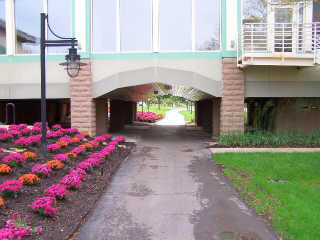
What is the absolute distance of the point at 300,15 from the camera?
13.5 metres

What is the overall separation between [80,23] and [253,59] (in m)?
7.52

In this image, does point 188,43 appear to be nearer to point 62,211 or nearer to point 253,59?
point 253,59

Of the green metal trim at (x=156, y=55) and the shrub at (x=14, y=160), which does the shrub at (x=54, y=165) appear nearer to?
the shrub at (x=14, y=160)

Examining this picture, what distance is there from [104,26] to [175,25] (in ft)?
10.4

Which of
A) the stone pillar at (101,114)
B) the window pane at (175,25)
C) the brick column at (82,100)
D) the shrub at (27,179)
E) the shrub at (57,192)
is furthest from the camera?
the stone pillar at (101,114)

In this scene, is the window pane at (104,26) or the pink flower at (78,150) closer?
the pink flower at (78,150)

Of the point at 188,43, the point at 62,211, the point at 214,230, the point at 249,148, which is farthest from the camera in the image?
the point at 188,43

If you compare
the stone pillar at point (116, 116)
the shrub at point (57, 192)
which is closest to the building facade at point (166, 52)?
the stone pillar at point (116, 116)

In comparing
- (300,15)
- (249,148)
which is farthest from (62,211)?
(300,15)

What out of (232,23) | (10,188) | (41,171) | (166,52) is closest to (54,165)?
(41,171)

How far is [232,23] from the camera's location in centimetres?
1302

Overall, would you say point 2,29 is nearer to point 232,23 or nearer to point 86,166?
point 86,166

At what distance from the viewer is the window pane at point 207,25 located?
1335 cm

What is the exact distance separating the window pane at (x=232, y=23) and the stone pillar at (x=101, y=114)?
6627 millimetres
